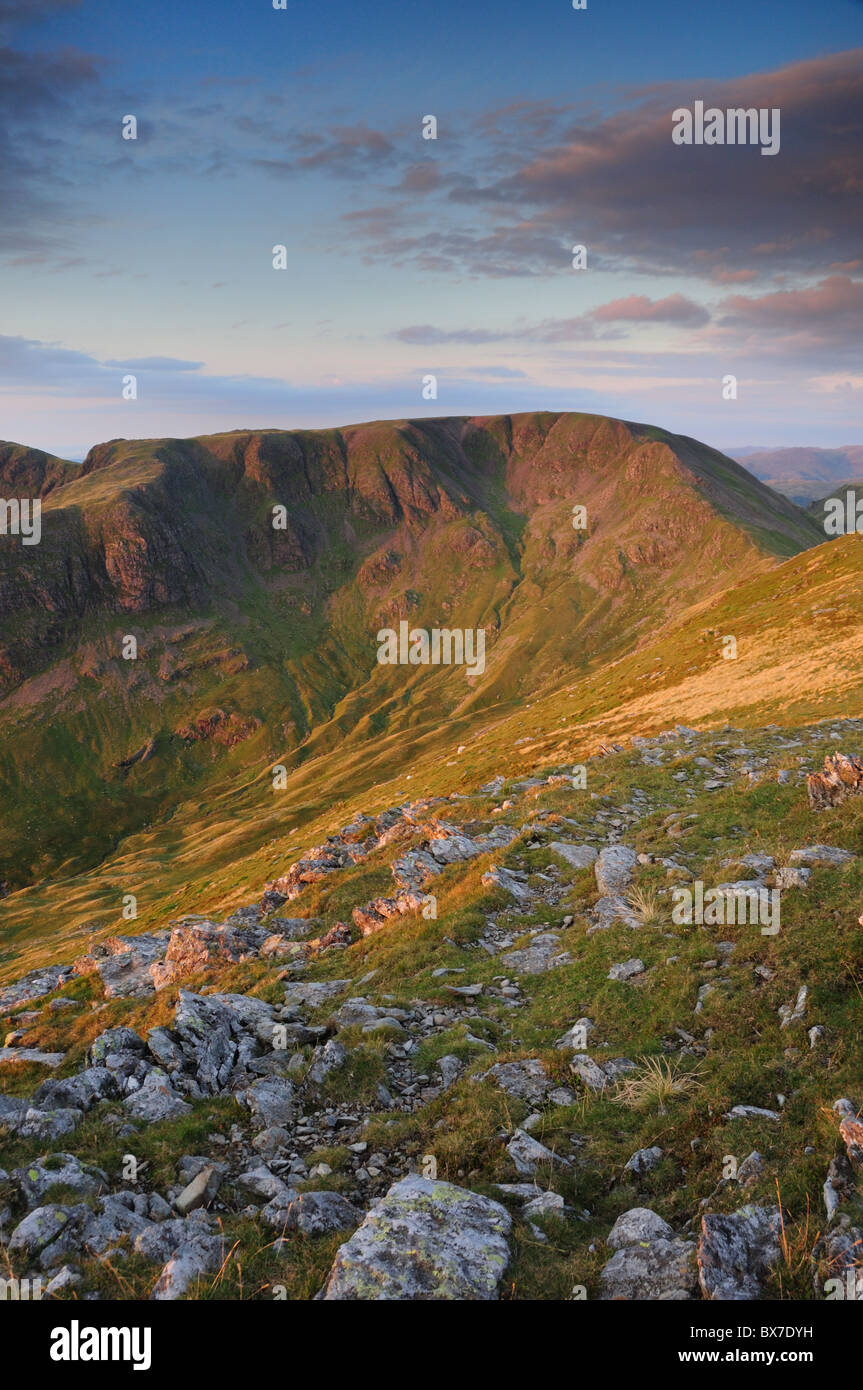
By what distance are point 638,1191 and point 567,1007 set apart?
212 inches

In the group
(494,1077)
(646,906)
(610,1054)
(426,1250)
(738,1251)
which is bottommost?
(494,1077)

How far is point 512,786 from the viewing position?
38.2 m

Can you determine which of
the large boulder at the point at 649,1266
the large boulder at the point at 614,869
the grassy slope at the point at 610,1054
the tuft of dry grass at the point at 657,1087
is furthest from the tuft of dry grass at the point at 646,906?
the large boulder at the point at 649,1266

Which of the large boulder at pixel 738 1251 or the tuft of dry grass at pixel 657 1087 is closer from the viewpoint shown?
the large boulder at pixel 738 1251

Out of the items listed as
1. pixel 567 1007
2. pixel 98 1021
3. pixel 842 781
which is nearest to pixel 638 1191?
pixel 567 1007

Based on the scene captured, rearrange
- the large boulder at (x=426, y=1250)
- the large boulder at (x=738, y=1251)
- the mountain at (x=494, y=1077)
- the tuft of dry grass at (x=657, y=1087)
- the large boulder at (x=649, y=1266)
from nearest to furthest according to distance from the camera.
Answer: the large boulder at (x=738, y=1251) < the large boulder at (x=649, y=1266) < the large boulder at (x=426, y=1250) < the mountain at (x=494, y=1077) < the tuft of dry grass at (x=657, y=1087)

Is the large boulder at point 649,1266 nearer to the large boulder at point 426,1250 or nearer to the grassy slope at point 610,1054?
the grassy slope at point 610,1054

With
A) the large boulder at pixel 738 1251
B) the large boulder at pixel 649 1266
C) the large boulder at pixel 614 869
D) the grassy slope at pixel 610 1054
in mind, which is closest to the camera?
the large boulder at pixel 738 1251

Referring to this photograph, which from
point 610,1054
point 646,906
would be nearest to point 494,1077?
point 610,1054

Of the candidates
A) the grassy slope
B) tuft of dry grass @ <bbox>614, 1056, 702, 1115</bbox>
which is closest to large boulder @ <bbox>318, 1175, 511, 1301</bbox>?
the grassy slope

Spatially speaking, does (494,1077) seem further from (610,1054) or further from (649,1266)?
(649,1266)

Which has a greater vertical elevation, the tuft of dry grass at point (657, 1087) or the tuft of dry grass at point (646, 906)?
the tuft of dry grass at point (646, 906)

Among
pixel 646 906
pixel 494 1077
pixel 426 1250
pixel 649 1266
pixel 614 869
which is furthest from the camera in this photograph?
pixel 614 869
